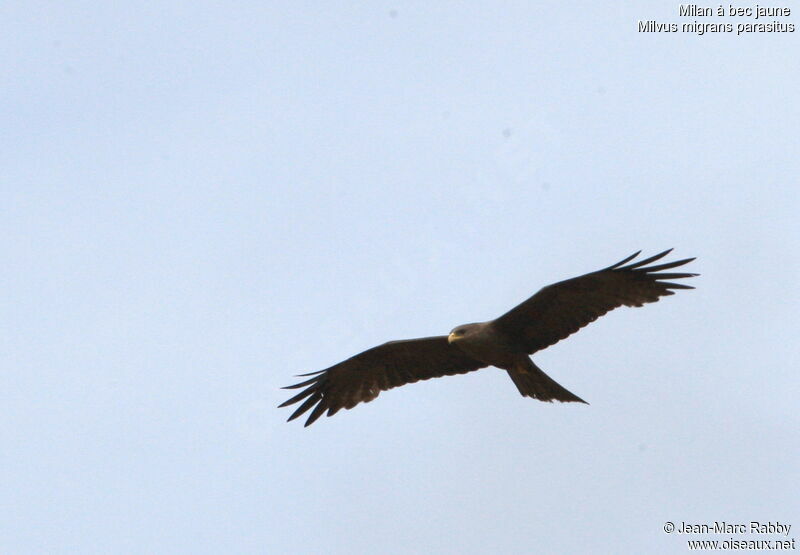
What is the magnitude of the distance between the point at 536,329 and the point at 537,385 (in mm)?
527

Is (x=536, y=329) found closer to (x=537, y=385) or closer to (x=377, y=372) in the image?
(x=537, y=385)

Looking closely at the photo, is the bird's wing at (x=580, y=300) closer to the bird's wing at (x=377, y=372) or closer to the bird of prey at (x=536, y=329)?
the bird of prey at (x=536, y=329)

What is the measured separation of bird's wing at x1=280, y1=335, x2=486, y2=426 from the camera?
13.1 meters

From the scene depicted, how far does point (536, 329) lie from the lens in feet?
40.1

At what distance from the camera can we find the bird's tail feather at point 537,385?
39.7 ft

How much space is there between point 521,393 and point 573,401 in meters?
0.53

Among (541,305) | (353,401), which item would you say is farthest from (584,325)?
(353,401)

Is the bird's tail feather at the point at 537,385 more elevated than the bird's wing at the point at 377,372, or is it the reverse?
the bird's wing at the point at 377,372

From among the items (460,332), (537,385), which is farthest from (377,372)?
(537,385)

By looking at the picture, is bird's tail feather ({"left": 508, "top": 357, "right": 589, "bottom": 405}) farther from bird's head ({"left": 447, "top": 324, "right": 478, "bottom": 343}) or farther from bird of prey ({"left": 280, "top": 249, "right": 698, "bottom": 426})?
bird's head ({"left": 447, "top": 324, "right": 478, "bottom": 343})

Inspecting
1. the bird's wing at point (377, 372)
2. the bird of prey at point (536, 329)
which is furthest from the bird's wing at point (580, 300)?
the bird's wing at point (377, 372)

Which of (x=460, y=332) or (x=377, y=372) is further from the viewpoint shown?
(x=377, y=372)

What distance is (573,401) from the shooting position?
12.1 metres

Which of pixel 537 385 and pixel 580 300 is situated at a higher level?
pixel 580 300
